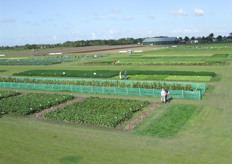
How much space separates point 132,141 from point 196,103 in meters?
12.4

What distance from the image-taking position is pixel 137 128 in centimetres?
2098

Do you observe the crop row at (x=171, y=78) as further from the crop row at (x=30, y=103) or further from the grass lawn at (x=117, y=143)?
the crop row at (x=30, y=103)

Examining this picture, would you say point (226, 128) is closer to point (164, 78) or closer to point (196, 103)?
point (196, 103)

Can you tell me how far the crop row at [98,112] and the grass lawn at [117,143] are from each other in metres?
1.21

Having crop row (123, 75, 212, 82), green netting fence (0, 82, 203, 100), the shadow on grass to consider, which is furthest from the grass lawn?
crop row (123, 75, 212, 82)

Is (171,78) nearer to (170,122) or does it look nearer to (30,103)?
(170,122)

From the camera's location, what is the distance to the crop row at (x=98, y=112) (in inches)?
891

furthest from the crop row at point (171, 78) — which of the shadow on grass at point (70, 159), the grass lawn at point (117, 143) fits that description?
the shadow on grass at point (70, 159)

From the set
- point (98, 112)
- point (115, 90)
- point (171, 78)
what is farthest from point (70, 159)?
point (171, 78)

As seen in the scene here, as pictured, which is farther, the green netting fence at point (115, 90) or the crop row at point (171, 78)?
the crop row at point (171, 78)

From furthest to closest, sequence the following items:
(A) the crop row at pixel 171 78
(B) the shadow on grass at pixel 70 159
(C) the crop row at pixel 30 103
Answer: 1. (A) the crop row at pixel 171 78
2. (C) the crop row at pixel 30 103
3. (B) the shadow on grass at pixel 70 159

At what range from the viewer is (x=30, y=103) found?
99.4 feet

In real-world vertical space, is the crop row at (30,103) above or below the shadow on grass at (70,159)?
above

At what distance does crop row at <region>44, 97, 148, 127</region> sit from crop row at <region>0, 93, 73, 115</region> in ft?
9.46
